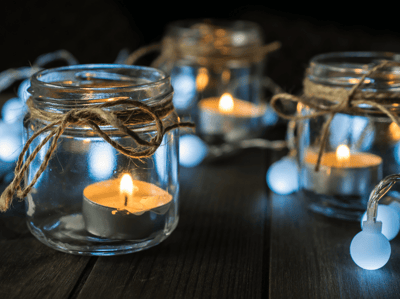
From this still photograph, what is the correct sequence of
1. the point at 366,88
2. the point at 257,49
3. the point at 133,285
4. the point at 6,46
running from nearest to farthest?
the point at 133,285 → the point at 366,88 → the point at 257,49 → the point at 6,46

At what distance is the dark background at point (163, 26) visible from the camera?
4.23ft

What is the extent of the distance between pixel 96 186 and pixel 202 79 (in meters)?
0.50

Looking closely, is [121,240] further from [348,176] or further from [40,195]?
[348,176]

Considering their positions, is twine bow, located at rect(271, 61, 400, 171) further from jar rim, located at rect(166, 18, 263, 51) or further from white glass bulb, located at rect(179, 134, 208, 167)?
jar rim, located at rect(166, 18, 263, 51)

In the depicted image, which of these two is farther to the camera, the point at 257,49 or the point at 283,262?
the point at 257,49

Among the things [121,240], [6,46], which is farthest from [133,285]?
[6,46]

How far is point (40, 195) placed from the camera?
51 centimetres

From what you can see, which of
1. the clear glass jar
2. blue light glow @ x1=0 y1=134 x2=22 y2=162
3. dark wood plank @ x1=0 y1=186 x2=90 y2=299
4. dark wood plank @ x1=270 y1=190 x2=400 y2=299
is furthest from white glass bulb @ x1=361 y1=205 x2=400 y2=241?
blue light glow @ x1=0 y1=134 x2=22 y2=162

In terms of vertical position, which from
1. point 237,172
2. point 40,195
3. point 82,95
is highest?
point 82,95

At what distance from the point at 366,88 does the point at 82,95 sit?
37cm

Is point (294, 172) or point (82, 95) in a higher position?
point (82, 95)

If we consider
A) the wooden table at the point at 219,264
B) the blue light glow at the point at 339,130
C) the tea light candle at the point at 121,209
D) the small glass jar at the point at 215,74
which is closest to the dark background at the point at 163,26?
the small glass jar at the point at 215,74

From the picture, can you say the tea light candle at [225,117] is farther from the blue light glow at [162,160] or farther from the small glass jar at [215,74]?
the blue light glow at [162,160]

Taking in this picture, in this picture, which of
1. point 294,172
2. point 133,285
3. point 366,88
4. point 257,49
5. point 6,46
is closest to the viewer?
point 133,285
